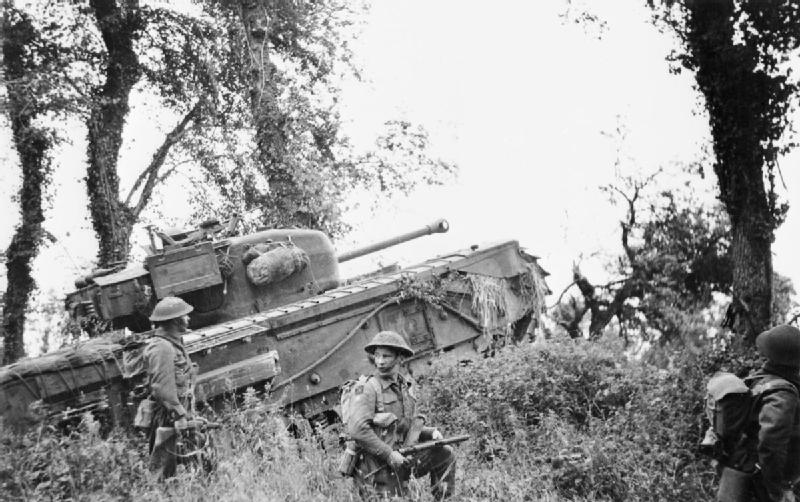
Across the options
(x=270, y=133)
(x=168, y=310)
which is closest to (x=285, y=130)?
(x=270, y=133)

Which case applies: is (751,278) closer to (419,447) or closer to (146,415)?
(419,447)

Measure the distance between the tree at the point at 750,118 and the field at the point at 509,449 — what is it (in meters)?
1.23

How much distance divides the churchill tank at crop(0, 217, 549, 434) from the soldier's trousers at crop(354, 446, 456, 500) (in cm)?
268

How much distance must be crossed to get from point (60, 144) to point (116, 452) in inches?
602

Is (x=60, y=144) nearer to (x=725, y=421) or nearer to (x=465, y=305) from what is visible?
(x=465, y=305)

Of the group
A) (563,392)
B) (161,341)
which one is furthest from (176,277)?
(563,392)

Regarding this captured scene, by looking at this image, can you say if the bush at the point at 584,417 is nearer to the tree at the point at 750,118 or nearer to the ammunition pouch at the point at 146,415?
the tree at the point at 750,118

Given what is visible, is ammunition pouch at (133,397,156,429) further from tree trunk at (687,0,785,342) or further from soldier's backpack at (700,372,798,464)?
tree trunk at (687,0,785,342)

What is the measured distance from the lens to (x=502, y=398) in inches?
333

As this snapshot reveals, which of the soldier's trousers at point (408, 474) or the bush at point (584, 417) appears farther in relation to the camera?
the bush at point (584, 417)

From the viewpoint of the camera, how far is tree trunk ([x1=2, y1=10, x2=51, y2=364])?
18.9 metres

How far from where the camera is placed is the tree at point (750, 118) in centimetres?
793

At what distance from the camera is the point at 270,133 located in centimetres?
1727

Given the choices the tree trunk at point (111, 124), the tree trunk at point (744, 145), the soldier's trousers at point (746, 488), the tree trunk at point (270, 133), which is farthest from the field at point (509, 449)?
the tree trunk at point (111, 124)
